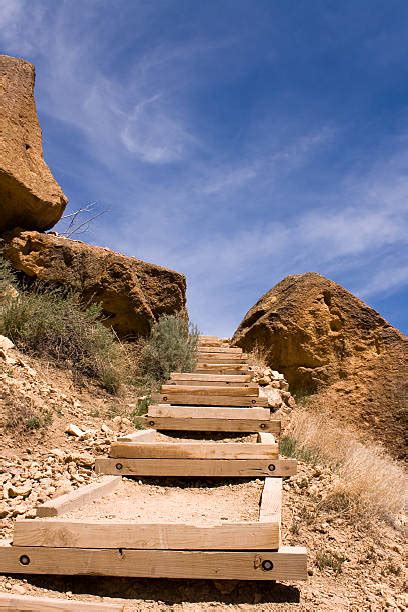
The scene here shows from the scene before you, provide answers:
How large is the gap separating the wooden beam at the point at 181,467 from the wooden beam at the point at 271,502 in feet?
0.82

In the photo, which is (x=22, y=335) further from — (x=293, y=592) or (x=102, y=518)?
(x=293, y=592)

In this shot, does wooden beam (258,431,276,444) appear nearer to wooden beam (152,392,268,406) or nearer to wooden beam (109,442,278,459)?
wooden beam (109,442,278,459)

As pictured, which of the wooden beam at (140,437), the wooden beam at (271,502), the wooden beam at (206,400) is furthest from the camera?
the wooden beam at (206,400)

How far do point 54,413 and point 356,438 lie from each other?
513cm

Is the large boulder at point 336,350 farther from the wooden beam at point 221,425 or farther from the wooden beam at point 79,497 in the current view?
the wooden beam at point 79,497

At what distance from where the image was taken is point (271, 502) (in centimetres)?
347

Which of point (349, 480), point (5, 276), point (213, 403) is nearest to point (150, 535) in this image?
point (349, 480)

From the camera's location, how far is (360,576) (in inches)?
125

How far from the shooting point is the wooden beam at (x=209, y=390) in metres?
6.57

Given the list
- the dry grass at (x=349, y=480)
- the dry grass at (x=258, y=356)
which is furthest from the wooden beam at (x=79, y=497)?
the dry grass at (x=258, y=356)

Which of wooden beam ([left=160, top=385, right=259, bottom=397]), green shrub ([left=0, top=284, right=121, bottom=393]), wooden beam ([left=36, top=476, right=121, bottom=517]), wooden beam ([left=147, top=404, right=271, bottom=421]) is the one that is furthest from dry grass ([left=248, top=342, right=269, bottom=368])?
wooden beam ([left=36, top=476, right=121, bottom=517])

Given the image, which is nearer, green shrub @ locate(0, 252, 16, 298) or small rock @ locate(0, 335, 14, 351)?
small rock @ locate(0, 335, 14, 351)

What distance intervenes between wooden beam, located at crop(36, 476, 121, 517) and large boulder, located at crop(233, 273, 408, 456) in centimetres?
570

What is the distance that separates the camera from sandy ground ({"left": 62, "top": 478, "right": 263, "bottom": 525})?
11.1 ft
